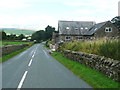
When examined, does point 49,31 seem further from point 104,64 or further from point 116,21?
point 104,64

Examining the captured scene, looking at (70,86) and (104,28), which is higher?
(104,28)

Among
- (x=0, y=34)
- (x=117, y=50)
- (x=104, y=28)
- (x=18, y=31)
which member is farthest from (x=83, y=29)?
(x=18, y=31)

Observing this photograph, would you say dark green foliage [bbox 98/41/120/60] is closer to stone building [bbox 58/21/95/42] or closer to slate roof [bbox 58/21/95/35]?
stone building [bbox 58/21/95/42]

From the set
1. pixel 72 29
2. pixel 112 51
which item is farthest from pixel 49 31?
pixel 112 51

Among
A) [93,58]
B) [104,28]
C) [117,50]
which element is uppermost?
[104,28]

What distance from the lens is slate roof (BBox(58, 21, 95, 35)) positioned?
53.7 metres

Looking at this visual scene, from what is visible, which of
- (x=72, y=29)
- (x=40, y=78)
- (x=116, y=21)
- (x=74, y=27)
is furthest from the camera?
(x=116, y=21)

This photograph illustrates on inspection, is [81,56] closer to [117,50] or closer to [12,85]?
[117,50]

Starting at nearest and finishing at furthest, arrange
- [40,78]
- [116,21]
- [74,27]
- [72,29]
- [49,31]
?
[40,78]
[72,29]
[74,27]
[116,21]
[49,31]

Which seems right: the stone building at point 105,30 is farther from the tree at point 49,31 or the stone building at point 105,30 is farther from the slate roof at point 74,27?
the tree at point 49,31

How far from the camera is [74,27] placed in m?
55.5

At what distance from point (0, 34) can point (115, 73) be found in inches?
3826

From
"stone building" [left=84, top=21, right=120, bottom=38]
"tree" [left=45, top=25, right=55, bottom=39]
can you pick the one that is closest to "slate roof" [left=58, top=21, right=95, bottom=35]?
"stone building" [left=84, top=21, right=120, bottom=38]

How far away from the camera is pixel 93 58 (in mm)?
10391
